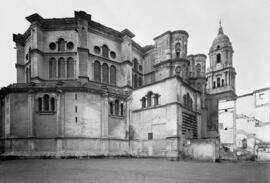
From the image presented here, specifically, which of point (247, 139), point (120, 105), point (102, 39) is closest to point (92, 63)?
point (102, 39)

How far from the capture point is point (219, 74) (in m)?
51.6

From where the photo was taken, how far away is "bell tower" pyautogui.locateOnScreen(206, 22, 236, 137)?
4844cm

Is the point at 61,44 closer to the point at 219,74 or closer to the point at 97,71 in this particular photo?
the point at 97,71

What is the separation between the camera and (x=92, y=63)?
33375 millimetres

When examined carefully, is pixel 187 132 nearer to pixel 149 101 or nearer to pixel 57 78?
Answer: pixel 149 101

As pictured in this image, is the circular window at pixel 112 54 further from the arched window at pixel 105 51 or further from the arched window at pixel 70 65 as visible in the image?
the arched window at pixel 70 65

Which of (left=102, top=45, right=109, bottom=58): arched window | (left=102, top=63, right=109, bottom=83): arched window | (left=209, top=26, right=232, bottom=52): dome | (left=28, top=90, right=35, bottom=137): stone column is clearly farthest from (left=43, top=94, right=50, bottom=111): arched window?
(left=209, top=26, right=232, bottom=52): dome

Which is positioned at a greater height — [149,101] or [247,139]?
[149,101]

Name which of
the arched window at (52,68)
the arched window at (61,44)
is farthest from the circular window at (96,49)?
the arched window at (52,68)

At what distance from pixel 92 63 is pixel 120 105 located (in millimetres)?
8286

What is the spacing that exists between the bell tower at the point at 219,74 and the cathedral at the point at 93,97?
609 inches

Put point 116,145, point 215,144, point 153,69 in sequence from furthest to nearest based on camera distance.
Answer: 1. point 153,69
2. point 116,145
3. point 215,144

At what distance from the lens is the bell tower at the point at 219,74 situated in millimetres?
48438

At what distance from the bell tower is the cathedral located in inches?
609
